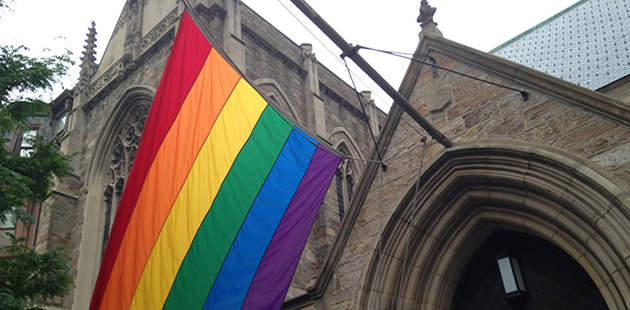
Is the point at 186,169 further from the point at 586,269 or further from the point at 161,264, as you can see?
the point at 586,269

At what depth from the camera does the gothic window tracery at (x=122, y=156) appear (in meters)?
17.6

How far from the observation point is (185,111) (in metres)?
7.03

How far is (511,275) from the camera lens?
6988mm

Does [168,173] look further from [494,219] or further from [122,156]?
[122,156]

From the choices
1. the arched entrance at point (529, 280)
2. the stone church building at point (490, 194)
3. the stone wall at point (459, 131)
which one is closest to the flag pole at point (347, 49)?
the stone wall at point (459, 131)

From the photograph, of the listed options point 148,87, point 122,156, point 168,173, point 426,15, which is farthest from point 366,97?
point 168,173

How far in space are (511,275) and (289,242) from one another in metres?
2.76

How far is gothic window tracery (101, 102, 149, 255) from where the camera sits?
1756 cm

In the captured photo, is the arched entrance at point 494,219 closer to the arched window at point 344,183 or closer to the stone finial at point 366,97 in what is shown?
the arched window at point 344,183

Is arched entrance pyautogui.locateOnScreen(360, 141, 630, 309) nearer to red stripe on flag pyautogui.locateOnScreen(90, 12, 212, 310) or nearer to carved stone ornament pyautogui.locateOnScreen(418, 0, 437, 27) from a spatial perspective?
carved stone ornament pyautogui.locateOnScreen(418, 0, 437, 27)

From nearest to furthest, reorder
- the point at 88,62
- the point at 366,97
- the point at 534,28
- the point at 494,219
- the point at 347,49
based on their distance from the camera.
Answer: the point at 347,49 → the point at 494,219 → the point at 534,28 → the point at 88,62 → the point at 366,97

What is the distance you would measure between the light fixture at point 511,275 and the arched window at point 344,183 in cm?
991

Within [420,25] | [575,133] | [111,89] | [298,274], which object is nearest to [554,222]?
[575,133]

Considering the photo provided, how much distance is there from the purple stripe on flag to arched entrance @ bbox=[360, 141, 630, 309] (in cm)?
120
